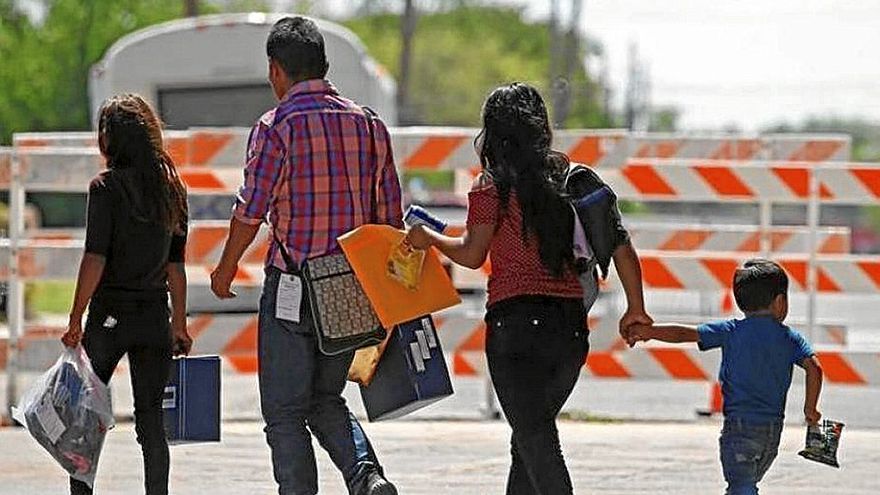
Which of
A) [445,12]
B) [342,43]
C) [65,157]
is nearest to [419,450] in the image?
[65,157]

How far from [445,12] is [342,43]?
9695cm

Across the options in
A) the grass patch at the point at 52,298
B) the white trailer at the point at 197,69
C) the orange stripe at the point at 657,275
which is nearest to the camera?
the orange stripe at the point at 657,275

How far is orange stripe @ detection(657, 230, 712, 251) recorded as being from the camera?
1405 cm

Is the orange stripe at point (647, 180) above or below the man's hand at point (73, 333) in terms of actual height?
below

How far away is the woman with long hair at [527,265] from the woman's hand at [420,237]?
0.12 meters

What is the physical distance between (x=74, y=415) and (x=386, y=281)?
1416 millimetres

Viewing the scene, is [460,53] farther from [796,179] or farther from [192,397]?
[192,397]

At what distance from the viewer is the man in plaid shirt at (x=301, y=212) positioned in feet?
24.6

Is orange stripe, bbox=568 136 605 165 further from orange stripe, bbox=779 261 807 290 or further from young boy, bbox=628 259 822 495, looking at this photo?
young boy, bbox=628 259 822 495

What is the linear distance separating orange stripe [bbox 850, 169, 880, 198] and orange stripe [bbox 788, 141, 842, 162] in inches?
69.6

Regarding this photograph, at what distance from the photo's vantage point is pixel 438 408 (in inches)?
530

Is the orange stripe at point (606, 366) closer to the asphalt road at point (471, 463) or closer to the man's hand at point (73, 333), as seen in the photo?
the asphalt road at point (471, 463)

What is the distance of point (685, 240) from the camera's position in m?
14.1

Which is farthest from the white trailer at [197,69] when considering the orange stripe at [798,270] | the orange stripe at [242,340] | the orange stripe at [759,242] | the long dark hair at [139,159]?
the long dark hair at [139,159]
